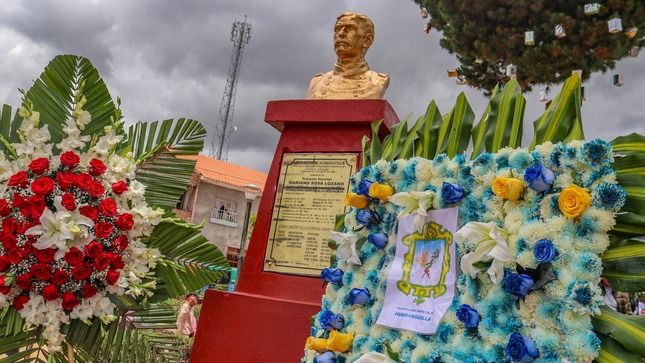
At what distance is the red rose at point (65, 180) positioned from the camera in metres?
2.21

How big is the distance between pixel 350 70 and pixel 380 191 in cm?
248

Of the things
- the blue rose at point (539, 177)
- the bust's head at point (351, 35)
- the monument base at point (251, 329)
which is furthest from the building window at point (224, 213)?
the blue rose at point (539, 177)

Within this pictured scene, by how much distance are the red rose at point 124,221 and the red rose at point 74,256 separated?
7.8 inches

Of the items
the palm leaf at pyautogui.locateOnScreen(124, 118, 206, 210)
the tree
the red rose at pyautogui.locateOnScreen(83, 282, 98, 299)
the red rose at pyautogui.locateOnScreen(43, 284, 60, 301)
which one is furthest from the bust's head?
the tree

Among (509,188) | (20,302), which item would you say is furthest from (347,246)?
(20,302)

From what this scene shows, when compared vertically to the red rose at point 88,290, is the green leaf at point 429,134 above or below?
above

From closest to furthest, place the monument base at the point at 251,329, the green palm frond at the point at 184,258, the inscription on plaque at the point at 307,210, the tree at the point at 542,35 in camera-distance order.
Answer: the green palm frond at the point at 184,258, the monument base at the point at 251,329, the inscription on plaque at the point at 307,210, the tree at the point at 542,35

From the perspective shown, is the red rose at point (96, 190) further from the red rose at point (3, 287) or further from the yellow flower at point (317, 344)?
the yellow flower at point (317, 344)

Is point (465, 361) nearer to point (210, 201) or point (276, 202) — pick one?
point (276, 202)

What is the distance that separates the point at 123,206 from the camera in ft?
7.80

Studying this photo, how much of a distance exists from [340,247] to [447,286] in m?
0.64

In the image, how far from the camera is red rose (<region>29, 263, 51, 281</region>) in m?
2.09

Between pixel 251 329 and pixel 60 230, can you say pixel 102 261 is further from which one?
pixel 251 329

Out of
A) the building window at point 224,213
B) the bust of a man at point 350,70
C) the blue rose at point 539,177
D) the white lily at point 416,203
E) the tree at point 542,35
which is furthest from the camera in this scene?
the building window at point 224,213
